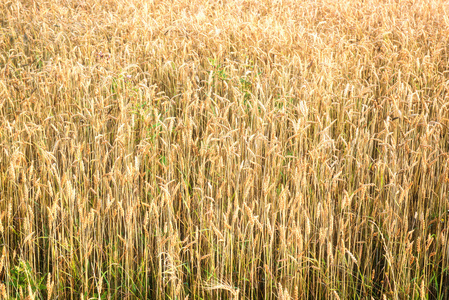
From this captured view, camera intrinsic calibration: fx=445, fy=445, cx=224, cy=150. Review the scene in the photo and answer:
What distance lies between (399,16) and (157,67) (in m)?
3.14

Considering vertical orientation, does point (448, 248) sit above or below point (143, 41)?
below

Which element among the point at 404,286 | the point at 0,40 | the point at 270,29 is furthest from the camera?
the point at 270,29

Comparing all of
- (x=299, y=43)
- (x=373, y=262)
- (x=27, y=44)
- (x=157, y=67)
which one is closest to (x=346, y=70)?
(x=299, y=43)

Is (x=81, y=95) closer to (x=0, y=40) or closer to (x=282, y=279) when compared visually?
(x=0, y=40)

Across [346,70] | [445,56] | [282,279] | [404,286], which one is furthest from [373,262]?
[445,56]

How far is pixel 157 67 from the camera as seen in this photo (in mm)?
3473

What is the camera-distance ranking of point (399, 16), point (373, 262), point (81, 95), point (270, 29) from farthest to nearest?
point (399, 16), point (270, 29), point (81, 95), point (373, 262)

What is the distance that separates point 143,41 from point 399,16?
3.00 meters

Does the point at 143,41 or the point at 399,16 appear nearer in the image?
the point at 143,41

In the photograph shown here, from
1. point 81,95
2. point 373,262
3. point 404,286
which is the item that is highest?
point 81,95

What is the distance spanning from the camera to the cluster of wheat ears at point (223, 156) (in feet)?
5.63

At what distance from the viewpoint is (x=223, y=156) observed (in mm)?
2197

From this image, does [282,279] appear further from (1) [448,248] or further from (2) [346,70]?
(2) [346,70]

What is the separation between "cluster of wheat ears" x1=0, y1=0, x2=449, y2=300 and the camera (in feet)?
5.63
